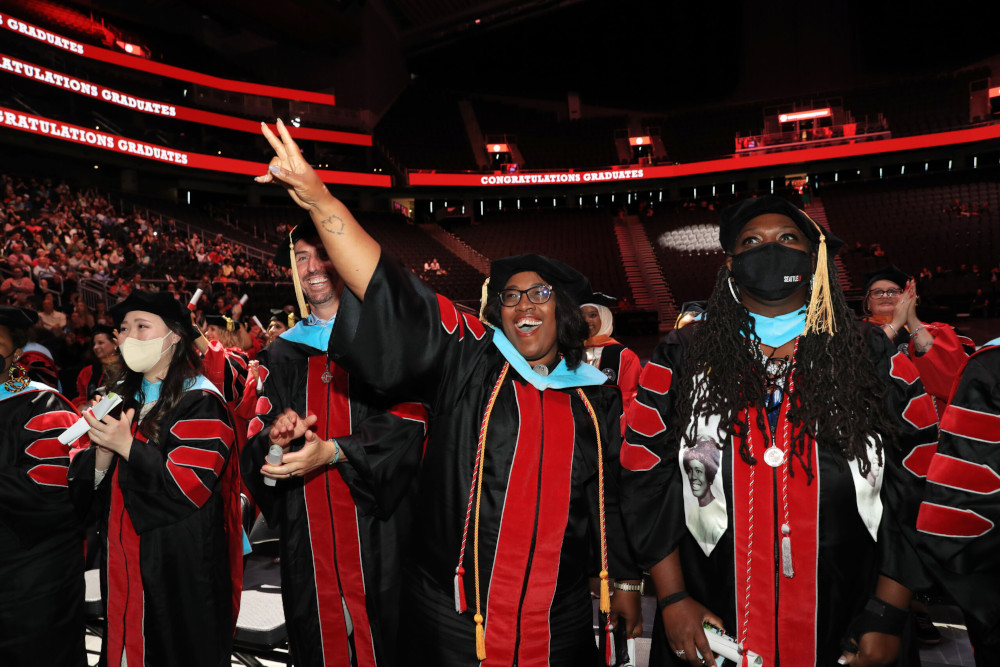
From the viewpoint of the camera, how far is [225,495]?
3.21 meters

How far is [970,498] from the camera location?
6.57ft

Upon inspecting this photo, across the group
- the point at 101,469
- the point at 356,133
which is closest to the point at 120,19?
the point at 356,133

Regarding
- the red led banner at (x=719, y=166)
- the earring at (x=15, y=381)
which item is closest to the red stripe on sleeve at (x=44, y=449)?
the earring at (x=15, y=381)

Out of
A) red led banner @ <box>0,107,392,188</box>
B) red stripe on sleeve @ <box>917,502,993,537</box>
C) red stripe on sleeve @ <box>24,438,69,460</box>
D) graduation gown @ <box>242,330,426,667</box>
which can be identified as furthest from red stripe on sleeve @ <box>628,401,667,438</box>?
red led banner @ <box>0,107,392,188</box>

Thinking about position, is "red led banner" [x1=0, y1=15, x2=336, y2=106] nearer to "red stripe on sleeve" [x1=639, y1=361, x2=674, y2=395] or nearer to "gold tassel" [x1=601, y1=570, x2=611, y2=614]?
"red stripe on sleeve" [x1=639, y1=361, x2=674, y2=395]

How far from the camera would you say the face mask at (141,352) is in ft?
9.69

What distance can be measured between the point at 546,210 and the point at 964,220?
58.3 ft

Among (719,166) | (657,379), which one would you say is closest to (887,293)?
(657,379)

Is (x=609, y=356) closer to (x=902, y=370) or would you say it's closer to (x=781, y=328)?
(x=781, y=328)

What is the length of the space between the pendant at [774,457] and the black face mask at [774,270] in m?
0.45

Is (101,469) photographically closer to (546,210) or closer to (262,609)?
(262,609)

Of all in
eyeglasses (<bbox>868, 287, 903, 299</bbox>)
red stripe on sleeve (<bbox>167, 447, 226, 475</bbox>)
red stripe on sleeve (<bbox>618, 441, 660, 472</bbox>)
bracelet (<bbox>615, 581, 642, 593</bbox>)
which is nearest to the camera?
red stripe on sleeve (<bbox>618, 441, 660, 472</bbox>)

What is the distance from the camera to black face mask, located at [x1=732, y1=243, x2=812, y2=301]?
78.4 inches

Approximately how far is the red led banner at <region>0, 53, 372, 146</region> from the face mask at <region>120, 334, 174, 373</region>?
24087mm
